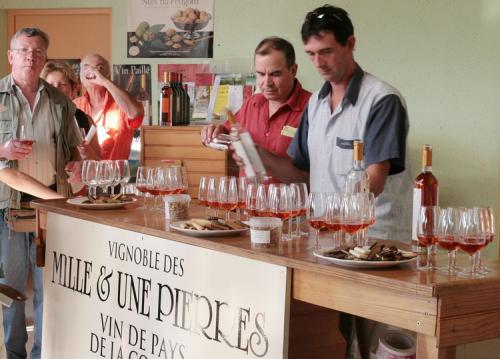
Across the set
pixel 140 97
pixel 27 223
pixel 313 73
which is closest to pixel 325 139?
pixel 27 223

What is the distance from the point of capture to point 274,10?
5.49 m

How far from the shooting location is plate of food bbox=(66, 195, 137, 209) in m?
3.40

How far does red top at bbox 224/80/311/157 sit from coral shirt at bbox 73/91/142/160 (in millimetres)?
1248

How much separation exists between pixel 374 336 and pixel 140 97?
11.6 feet

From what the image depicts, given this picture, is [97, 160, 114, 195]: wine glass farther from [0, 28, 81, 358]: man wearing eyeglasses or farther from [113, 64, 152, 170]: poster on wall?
[113, 64, 152, 170]: poster on wall

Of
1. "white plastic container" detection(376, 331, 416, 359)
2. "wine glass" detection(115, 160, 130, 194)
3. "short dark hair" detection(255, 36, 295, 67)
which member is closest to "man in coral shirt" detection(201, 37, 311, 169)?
"short dark hair" detection(255, 36, 295, 67)

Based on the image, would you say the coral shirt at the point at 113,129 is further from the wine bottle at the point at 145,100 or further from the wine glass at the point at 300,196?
the wine glass at the point at 300,196

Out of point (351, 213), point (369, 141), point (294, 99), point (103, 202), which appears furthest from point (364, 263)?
point (294, 99)

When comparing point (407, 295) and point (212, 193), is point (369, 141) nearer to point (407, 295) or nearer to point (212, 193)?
point (212, 193)

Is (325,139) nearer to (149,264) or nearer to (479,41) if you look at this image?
(149,264)

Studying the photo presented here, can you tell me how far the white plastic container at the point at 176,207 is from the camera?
10.0 feet

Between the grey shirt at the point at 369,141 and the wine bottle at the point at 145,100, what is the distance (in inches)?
109

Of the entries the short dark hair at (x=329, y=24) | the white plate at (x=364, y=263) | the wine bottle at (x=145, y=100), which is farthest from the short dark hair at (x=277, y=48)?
the wine bottle at (x=145, y=100)

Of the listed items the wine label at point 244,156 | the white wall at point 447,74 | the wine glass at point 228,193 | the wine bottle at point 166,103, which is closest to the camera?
the wine label at point 244,156
